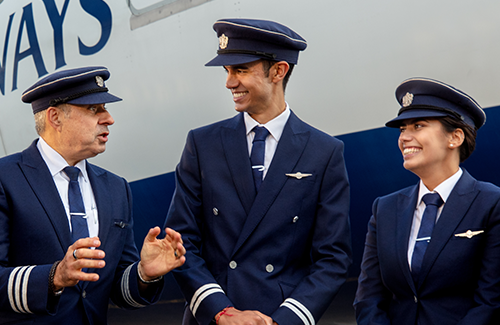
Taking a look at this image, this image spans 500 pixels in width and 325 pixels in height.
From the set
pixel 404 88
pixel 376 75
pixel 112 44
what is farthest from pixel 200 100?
pixel 404 88

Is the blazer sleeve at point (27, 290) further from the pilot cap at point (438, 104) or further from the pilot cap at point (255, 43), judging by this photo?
the pilot cap at point (438, 104)

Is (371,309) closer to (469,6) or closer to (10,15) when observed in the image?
(469,6)

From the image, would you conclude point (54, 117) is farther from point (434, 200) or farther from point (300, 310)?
point (434, 200)

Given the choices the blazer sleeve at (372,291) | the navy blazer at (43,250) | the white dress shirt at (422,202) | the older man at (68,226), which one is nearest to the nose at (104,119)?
the older man at (68,226)

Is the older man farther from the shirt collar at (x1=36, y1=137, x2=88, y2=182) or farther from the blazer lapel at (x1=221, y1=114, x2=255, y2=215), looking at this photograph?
the blazer lapel at (x1=221, y1=114, x2=255, y2=215)

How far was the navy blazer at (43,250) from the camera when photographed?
2201 mm

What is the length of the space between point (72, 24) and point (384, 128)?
2853 millimetres

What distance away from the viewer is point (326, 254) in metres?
2.38

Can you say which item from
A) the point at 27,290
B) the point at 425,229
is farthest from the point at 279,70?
the point at 27,290

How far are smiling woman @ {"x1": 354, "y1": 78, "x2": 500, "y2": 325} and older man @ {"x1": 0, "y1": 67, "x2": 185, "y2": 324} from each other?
922mm

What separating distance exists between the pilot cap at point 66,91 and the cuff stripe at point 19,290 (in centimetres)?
80

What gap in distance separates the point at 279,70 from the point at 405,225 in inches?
34.3

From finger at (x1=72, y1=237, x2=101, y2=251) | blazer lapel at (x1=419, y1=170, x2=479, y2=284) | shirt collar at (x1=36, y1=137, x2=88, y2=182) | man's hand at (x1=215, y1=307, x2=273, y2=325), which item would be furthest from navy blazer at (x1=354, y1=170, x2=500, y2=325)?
shirt collar at (x1=36, y1=137, x2=88, y2=182)

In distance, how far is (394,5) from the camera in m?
3.42
